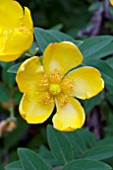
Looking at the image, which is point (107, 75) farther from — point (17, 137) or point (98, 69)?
point (17, 137)

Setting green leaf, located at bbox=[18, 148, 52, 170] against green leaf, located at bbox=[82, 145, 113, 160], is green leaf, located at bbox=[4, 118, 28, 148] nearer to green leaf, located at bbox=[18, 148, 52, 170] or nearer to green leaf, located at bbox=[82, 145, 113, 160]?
green leaf, located at bbox=[82, 145, 113, 160]

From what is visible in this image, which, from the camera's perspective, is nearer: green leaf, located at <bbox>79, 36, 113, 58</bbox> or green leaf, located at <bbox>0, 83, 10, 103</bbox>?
green leaf, located at <bbox>79, 36, 113, 58</bbox>

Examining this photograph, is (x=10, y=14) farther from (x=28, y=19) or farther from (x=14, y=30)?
(x=28, y=19)

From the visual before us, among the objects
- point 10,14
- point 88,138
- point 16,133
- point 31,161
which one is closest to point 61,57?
point 10,14

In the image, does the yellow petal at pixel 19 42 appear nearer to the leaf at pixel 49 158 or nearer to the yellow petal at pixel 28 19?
the yellow petal at pixel 28 19

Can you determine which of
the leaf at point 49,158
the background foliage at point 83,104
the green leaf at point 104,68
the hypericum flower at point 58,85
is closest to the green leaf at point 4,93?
the background foliage at point 83,104

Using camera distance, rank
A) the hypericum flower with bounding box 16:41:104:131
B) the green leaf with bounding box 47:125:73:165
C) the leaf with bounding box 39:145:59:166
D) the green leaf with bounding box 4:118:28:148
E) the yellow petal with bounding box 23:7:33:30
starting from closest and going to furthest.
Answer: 1. the yellow petal with bounding box 23:7:33:30
2. the hypericum flower with bounding box 16:41:104:131
3. the green leaf with bounding box 47:125:73:165
4. the leaf with bounding box 39:145:59:166
5. the green leaf with bounding box 4:118:28:148

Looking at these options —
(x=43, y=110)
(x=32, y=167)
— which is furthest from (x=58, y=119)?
(x=32, y=167)

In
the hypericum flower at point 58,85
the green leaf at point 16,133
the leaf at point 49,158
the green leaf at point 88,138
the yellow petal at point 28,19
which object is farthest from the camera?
the green leaf at point 16,133

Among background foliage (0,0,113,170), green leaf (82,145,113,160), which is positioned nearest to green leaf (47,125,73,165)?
background foliage (0,0,113,170)
